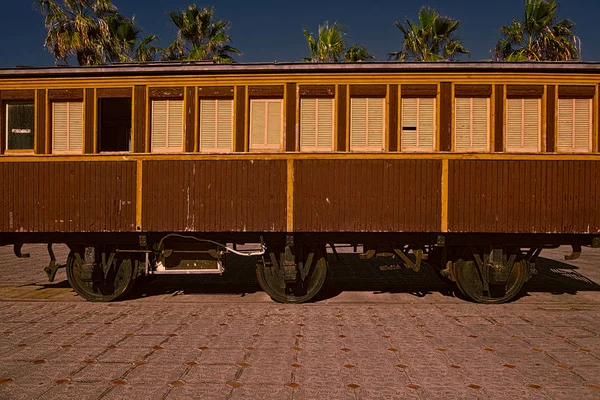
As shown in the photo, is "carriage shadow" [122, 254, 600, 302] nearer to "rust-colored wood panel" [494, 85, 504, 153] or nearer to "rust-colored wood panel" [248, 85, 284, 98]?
"rust-colored wood panel" [494, 85, 504, 153]

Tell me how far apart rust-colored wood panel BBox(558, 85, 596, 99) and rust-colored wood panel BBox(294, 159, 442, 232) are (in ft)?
9.24

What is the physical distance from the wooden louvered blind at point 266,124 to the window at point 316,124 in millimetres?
456

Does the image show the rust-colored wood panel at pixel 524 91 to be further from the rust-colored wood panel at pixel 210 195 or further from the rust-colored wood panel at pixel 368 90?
the rust-colored wood panel at pixel 210 195

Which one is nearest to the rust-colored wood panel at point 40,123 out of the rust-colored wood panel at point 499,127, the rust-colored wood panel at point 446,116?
the rust-colored wood panel at point 446,116

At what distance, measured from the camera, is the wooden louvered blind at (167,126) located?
883 cm

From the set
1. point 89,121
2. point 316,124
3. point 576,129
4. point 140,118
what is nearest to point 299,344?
point 316,124

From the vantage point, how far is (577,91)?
8.59 meters

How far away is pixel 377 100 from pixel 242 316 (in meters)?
4.88

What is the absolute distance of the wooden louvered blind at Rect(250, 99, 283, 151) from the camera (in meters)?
8.77

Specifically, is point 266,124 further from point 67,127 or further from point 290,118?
point 67,127

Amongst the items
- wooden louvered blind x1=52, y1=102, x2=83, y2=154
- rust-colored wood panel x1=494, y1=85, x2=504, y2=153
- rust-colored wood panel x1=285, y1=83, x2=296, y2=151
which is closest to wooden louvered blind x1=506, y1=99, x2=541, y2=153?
rust-colored wood panel x1=494, y1=85, x2=504, y2=153

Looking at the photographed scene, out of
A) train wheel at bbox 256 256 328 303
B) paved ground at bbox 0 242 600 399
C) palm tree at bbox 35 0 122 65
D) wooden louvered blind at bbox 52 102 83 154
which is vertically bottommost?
paved ground at bbox 0 242 600 399

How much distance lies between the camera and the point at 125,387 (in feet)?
16.3

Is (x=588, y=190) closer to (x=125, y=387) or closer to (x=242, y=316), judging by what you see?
(x=242, y=316)
